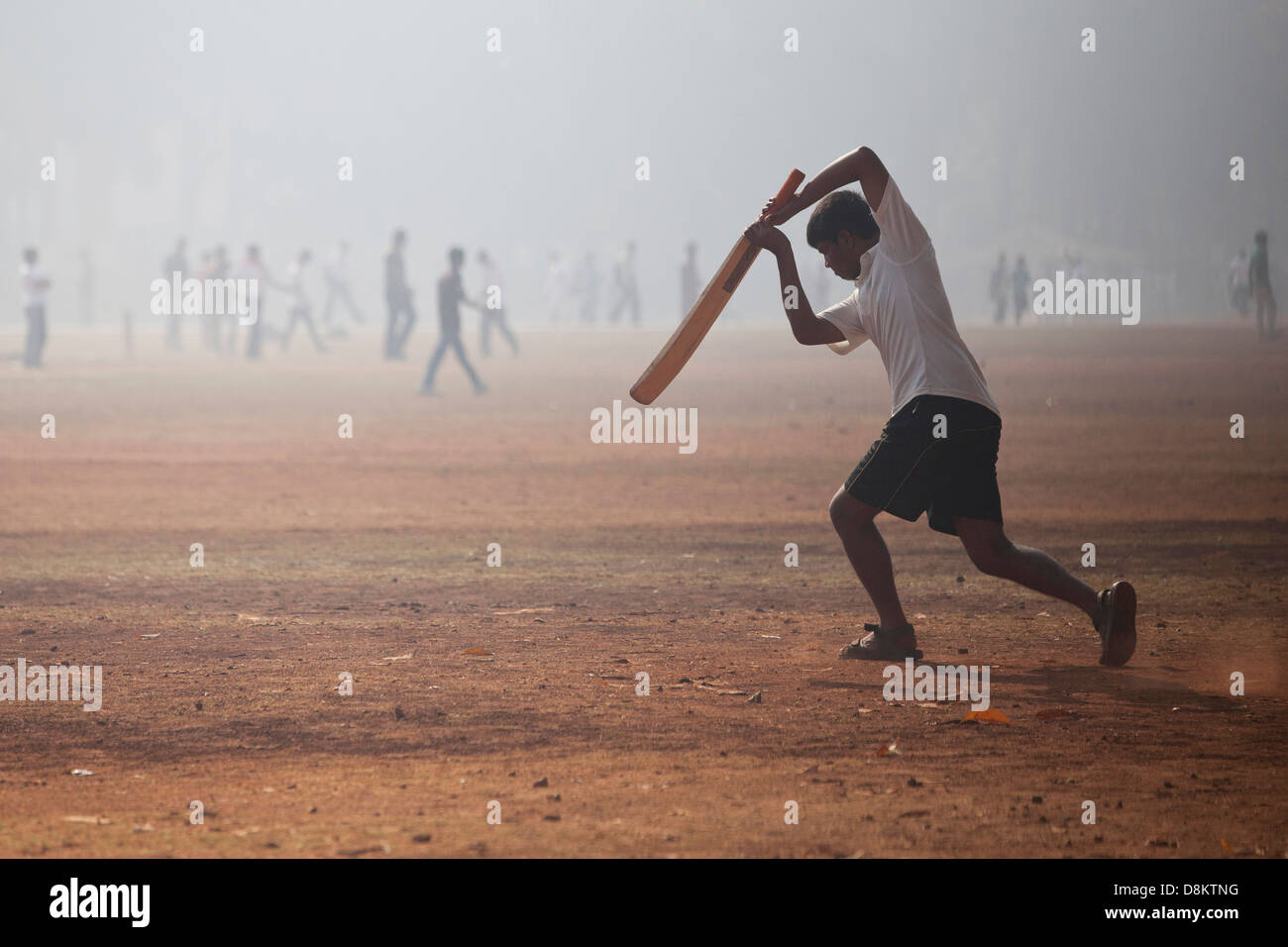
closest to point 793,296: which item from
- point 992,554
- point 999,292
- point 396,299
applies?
point 992,554

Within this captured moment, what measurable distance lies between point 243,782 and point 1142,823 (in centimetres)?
263

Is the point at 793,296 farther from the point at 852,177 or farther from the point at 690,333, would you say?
the point at 852,177

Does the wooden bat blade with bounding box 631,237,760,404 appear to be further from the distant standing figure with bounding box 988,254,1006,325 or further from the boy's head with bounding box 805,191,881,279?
the distant standing figure with bounding box 988,254,1006,325

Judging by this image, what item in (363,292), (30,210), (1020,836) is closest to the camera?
(1020,836)

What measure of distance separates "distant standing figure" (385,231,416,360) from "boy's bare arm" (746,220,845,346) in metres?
24.9

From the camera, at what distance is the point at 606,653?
23.3 feet

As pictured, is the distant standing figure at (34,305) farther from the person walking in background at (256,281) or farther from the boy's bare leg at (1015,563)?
the boy's bare leg at (1015,563)

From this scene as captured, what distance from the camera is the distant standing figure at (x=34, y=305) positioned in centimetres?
2803

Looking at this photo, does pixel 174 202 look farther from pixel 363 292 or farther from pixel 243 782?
pixel 243 782

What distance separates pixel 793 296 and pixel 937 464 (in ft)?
2.79

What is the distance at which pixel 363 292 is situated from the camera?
76625 mm

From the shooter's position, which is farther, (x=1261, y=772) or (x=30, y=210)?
(x=30, y=210)

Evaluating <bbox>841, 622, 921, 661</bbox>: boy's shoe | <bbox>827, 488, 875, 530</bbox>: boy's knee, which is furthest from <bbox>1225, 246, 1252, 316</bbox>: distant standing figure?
<bbox>827, 488, 875, 530</bbox>: boy's knee
